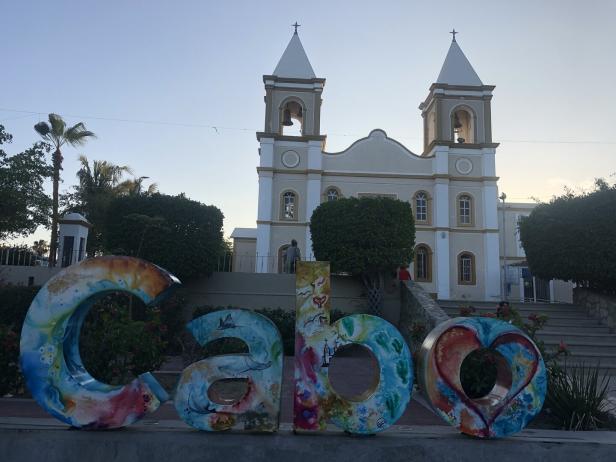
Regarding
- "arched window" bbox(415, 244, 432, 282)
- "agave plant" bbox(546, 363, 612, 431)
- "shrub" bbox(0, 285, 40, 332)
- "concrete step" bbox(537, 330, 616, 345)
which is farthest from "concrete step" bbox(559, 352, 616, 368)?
"arched window" bbox(415, 244, 432, 282)

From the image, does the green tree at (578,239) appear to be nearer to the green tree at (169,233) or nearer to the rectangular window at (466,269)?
the green tree at (169,233)

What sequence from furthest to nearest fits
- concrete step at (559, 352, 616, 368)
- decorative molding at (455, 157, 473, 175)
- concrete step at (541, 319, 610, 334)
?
1. decorative molding at (455, 157, 473, 175)
2. concrete step at (541, 319, 610, 334)
3. concrete step at (559, 352, 616, 368)

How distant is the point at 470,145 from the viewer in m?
26.0

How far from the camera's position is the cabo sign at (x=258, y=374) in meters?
4.42

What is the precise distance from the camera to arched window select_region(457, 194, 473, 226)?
25625mm

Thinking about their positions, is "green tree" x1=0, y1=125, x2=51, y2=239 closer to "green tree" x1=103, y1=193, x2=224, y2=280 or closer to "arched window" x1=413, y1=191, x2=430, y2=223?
"green tree" x1=103, y1=193, x2=224, y2=280

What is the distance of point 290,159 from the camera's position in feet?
83.1

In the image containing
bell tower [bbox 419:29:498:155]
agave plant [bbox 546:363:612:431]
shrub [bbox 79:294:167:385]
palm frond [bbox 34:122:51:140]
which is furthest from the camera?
bell tower [bbox 419:29:498:155]

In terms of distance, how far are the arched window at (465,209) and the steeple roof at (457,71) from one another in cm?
672

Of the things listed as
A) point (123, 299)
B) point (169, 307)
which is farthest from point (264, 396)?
point (169, 307)

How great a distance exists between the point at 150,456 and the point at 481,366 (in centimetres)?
440

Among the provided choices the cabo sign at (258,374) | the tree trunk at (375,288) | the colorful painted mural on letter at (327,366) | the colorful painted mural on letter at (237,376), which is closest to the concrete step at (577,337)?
the tree trunk at (375,288)

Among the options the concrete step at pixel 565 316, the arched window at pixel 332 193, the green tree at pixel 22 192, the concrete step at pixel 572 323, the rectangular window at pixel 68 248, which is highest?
the arched window at pixel 332 193

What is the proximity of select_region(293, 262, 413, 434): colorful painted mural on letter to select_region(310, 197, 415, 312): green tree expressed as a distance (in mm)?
8058
